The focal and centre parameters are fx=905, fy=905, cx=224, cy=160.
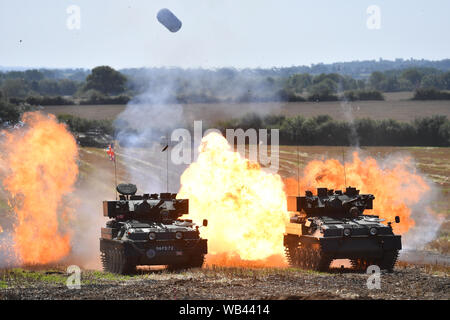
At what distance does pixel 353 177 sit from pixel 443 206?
16.2m

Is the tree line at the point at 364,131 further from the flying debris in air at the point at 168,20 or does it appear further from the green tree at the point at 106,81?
the flying debris in air at the point at 168,20

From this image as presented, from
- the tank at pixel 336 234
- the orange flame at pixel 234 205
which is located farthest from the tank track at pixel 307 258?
the orange flame at pixel 234 205

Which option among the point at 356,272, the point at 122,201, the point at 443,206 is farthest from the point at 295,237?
the point at 443,206

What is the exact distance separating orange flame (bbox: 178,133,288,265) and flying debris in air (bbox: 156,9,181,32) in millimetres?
5317

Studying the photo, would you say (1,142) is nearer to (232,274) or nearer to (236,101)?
(236,101)

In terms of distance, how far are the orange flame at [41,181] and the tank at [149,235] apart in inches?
320

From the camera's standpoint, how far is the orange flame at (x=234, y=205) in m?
37.1

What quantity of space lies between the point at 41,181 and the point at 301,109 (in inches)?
1677

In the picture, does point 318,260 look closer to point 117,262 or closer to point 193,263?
point 193,263

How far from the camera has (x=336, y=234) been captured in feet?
103

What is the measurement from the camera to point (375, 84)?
388 ft

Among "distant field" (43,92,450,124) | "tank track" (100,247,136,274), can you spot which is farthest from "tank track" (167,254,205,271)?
"distant field" (43,92,450,124)

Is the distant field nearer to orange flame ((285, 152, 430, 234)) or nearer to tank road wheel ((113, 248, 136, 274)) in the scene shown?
orange flame ((285, 152, 430, 234))

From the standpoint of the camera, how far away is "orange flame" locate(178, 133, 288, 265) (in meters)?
37.1
